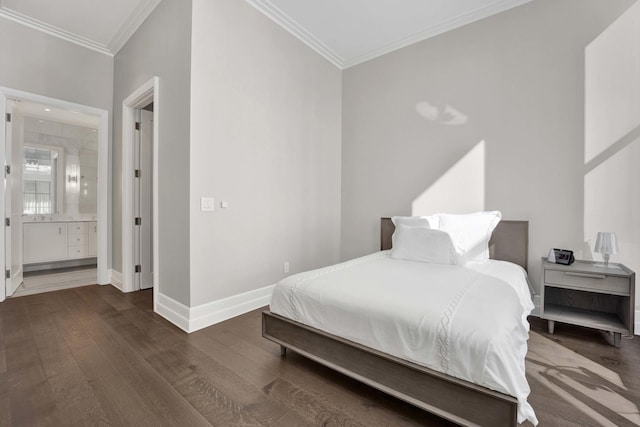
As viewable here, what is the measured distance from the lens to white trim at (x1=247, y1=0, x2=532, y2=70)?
118 inches

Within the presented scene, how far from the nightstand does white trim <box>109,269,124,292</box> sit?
4728 millimetres

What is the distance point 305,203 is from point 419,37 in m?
2.53

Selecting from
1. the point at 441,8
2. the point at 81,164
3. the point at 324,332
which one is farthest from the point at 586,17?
the point at 81,164

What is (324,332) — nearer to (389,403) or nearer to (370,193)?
(389,403)

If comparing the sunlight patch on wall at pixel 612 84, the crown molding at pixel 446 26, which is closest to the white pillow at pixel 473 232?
the sunlight patch on wall at pixel 612 84

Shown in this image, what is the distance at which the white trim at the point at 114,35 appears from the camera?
3.10 m

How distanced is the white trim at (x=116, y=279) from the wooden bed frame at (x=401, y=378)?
2.75 metres

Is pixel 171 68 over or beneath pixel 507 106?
over

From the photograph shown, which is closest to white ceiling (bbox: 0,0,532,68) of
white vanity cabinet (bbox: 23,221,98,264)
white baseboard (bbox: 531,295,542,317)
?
white baseboard (bbox: 531,295,542,317)

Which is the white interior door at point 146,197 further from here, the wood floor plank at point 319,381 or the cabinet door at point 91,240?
the cabinet door at point 91,240

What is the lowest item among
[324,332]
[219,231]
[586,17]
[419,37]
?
[324,332]

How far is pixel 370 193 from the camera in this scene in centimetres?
402

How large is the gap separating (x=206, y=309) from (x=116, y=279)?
211 cm

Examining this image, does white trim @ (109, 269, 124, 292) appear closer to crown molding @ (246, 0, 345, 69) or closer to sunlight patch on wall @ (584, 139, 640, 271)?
crown molding @ (246, 0, 345, 69)
